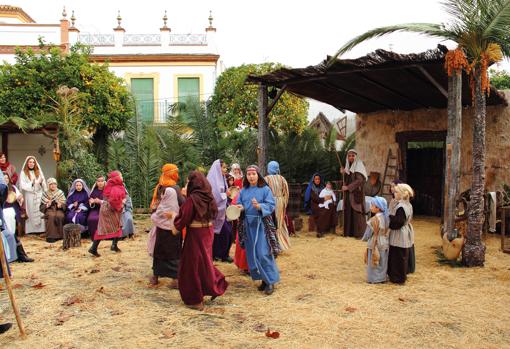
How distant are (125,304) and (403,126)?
9600mm

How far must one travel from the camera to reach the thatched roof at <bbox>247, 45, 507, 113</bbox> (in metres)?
7.93

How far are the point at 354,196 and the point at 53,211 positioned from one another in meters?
6.15

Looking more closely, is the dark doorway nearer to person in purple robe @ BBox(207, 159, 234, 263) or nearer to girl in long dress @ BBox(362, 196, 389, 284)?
person in purple robe @ BBox(207, 159, 234, 263)

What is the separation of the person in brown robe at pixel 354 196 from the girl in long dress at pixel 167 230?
15.8 feet

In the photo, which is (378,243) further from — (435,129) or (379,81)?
(435,129)

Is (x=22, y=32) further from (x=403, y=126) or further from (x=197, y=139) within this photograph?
(x=403, y=126)

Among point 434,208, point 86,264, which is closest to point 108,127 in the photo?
point 86,264

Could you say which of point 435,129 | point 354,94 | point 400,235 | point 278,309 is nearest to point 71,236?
point 278,309

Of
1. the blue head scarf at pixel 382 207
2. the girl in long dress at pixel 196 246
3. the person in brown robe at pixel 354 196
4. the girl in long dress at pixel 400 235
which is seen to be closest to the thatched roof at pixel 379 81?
the person in brown robe at pixel 354 196

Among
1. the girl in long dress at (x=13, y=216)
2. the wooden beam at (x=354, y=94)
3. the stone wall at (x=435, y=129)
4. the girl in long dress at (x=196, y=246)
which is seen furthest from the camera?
the stone wall at (x=435, y=129)

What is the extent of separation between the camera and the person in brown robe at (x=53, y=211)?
391 inches

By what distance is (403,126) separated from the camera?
42.7 ft

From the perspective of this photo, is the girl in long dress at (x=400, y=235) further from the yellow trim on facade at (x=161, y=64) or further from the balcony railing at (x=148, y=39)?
the balcony railing at (x=148, y=39)

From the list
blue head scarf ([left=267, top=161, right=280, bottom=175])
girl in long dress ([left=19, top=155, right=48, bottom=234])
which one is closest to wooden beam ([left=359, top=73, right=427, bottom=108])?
blue head scarf ([left=267, top=161, right=280, bottom=175])
